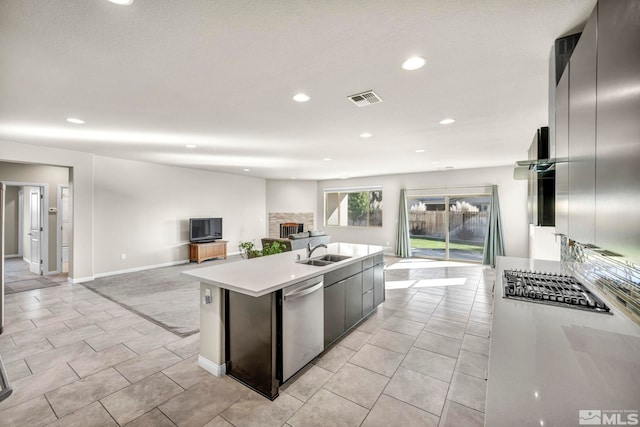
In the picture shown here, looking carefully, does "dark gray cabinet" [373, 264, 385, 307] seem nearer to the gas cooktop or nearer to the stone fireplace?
the gas cooktop

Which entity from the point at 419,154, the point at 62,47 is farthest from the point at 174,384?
the point at 419,154

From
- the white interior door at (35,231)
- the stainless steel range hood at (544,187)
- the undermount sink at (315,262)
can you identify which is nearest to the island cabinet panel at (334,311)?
the undermount sink at (315,262)

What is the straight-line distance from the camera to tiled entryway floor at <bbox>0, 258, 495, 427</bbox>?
1.93m

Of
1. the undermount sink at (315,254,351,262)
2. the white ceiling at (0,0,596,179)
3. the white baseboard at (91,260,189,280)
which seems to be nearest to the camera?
the white ceiling at (0,0,596,179)

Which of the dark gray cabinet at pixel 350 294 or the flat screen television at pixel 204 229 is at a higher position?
the flat screen television at pixel 204 229

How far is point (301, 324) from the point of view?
93.3 inches

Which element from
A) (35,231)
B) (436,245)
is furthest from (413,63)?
(35,231)

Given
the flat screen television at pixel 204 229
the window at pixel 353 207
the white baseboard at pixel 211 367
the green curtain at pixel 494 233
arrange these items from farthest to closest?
the window at pixel 353 207 → the flat screen television at pixel 204 229 → the green curtain at pixel 494 233 → the white baseboard at pixel 211 367

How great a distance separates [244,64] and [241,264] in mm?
1843

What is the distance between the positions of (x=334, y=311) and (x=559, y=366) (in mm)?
2070

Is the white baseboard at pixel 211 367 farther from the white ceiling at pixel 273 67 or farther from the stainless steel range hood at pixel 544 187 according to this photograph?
the stainless steel range hood at pixel 544 187

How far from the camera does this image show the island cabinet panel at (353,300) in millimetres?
3119

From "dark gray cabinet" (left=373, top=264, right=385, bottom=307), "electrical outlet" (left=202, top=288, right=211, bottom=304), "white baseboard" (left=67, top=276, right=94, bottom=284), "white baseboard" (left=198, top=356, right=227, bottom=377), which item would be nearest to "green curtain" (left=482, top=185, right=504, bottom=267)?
"dark gray cabinet" (left=373, top=264, right=385, bottom=307)

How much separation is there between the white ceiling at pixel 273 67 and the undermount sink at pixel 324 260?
1.68m
